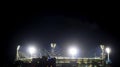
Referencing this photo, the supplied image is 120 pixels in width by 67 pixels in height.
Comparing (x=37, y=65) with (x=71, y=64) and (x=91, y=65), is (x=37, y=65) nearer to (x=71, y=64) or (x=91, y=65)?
(x=71, y=64)

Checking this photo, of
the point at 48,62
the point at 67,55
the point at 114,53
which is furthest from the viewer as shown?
the point at 114,53

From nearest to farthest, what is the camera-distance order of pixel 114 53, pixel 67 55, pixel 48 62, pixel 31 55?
pixel 48 62 → pixel 31 55 → pixel 67 55 → pixel 114 53

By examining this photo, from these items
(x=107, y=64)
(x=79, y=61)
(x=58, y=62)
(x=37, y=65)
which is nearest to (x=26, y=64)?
(x=37, y=65)

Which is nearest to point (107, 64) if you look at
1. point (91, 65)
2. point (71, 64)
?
point (91, 65)

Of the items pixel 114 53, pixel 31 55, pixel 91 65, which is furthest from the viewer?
pixel 114 53

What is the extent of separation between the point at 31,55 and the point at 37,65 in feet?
20.4

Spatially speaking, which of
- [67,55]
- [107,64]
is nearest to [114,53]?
[67,55]

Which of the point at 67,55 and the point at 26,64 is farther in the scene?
the point at 67,55

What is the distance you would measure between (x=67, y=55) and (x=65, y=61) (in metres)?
8.09

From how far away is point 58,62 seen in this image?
36.7 metres

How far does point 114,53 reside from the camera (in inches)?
3949

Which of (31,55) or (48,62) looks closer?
(48,62)

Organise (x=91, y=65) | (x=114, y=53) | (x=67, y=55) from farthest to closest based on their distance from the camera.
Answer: (x=114, y=53), (x=67, y=55), (x=91, y=65)

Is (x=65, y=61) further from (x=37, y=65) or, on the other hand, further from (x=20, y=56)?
(x=20, y=56)
